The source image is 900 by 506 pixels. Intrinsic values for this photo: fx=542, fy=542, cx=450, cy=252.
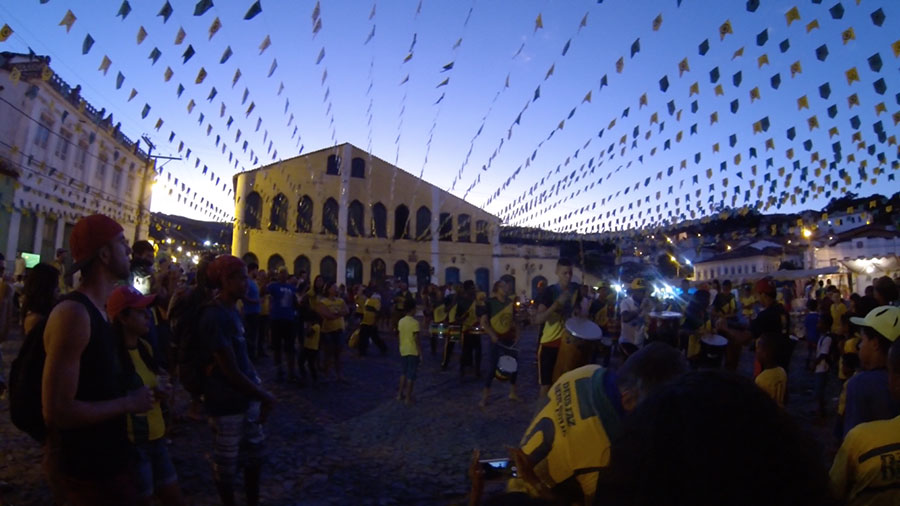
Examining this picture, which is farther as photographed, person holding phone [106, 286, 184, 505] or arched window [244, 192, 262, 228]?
arched window [244, 192, 262, 228]

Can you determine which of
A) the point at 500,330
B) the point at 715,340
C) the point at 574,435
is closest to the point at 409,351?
the point at 500,330

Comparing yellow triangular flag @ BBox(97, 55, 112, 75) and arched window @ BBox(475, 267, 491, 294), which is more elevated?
yellow triangular flag @ BBox(97, 55, 112, 75)

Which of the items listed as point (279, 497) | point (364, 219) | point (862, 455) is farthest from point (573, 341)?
point (364, 219)

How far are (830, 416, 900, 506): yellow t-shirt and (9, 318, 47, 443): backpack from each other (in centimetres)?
308

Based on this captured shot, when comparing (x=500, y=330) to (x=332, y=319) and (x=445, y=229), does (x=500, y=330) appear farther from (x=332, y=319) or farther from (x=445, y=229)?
(x=445, y=229)

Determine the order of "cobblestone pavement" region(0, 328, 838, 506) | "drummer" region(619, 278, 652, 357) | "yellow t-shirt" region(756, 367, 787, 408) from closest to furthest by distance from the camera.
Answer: "yellow t-shirt" region(756, 367, 787, 408), "cobblestone pavement" region(0, 328, 838, 506), "drummer" region(619, 278, 652, 357)

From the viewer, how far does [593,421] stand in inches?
80.4

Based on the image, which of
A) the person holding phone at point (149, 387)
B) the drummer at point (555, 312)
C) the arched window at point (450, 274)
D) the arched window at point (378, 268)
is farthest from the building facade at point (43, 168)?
the arched window at point (450, 274)

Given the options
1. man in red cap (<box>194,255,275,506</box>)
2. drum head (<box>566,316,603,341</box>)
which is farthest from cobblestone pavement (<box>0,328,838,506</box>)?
drum head (<box>566,316,603,341</box>)

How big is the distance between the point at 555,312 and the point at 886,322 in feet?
13.0

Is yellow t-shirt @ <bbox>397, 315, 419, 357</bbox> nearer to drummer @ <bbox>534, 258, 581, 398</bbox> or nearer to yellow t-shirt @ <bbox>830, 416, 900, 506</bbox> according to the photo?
drummer @ <bbox>534, 258, 581, 398</bbox>

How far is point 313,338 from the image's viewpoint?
9.75 metres

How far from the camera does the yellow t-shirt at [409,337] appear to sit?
863 centimetres

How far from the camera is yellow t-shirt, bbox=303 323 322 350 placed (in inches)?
383
